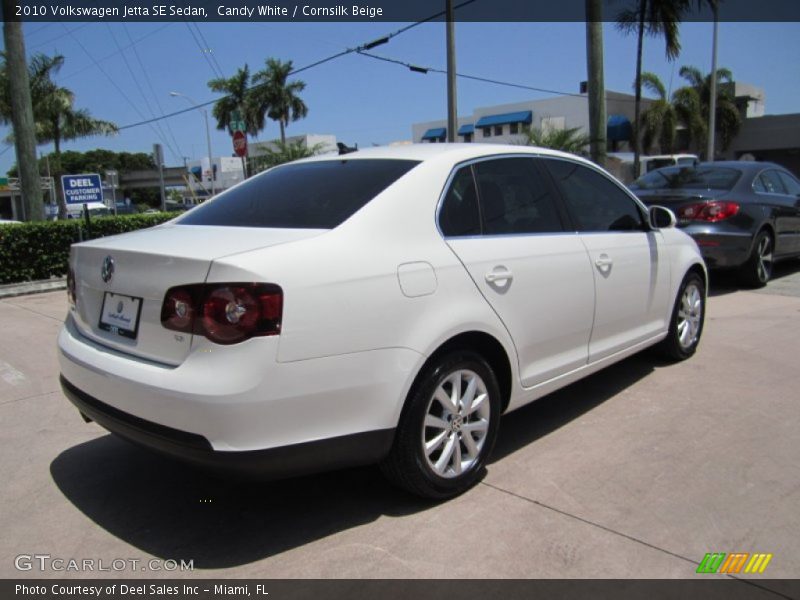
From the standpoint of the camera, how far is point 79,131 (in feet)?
113

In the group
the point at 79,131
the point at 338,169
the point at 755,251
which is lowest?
the point at 755,251

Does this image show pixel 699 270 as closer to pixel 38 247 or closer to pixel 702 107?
pixel 38 247

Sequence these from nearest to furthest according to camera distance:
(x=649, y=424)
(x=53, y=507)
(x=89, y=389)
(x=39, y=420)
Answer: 1. (x=89, y=389)
2. (x=53, y=507)
3. (x=649, y=424)
4. (x=39, y=420)

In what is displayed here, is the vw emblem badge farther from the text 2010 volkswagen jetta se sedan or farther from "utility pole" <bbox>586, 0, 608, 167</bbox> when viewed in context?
"utility pole" <bbox>586, 0, 608, 167</bbox>

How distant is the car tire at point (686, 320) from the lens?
506cm

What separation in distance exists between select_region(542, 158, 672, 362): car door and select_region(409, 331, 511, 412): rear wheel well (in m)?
0.83

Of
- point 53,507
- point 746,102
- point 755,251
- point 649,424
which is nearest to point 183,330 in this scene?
point 53,507

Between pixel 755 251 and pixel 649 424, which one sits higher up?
pixel 755 251

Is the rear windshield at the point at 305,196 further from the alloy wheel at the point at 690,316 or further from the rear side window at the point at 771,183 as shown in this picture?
the rear side window at the point at 771,183

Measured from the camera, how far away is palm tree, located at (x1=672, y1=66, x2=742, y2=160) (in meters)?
34.3

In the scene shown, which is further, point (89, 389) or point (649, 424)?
point (649, 424)

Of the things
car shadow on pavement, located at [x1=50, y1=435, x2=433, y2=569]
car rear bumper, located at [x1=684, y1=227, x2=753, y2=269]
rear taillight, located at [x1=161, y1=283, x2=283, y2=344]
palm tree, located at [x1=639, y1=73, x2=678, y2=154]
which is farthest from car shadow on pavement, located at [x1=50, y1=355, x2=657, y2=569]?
palm tree, located at [x1=639, y1=73, x2=678, y2=154]

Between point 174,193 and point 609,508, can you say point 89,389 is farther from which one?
point 174,193

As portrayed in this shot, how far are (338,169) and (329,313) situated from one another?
122 centimetres
